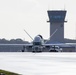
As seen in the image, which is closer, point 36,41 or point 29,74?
point 29,74

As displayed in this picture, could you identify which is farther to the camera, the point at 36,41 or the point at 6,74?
the point at 36,41

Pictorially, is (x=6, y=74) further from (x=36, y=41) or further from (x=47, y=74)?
(x=36, y=41)

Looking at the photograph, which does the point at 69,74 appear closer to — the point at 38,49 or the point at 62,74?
the point at 62,74

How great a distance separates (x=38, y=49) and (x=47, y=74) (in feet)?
407

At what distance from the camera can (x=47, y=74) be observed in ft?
130

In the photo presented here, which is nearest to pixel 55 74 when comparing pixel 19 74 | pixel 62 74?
pixel 62 74

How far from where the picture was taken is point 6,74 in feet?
124

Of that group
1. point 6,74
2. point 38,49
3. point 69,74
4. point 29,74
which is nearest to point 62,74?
point 69,74

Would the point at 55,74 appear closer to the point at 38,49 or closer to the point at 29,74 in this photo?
the point at 29,74

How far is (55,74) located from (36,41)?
124 m

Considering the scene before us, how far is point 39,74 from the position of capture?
3931 cm

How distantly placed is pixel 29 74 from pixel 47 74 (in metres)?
1.86

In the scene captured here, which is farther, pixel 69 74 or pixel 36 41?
pixel 36 41

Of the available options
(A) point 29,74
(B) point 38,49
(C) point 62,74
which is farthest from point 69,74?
(B) point 38,49
